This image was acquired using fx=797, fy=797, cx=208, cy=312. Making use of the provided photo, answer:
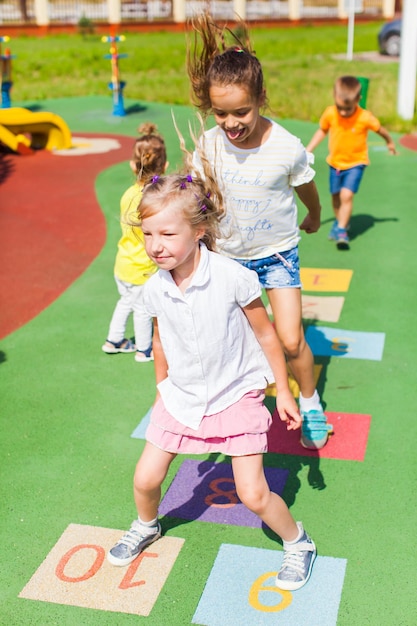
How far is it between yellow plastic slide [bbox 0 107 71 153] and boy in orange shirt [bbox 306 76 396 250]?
6.44 m

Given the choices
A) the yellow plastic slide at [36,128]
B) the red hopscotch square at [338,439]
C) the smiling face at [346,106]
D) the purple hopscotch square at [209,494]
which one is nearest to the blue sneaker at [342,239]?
the smiling face at [346,106]

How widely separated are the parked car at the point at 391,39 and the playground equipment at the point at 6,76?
14.4 meters

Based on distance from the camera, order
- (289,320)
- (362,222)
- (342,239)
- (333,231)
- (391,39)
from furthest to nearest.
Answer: (391,39) < (362,222) < (333,231) < (342,239) < (289,320)

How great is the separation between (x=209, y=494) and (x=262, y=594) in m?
0.77

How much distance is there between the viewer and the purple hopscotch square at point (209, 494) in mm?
3766

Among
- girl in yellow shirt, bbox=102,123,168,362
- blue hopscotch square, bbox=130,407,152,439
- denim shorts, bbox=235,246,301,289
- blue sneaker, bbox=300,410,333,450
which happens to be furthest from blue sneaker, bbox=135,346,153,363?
denim shorts, bbox=235,246,301,289

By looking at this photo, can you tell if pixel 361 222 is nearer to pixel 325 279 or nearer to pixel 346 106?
pixel 346 106

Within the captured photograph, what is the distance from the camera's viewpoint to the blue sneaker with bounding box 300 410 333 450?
4266 mm

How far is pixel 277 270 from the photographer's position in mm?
4043

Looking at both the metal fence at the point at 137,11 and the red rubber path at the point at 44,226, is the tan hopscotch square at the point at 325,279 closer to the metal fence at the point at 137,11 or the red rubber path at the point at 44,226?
the red rubber path at the point at 44,226

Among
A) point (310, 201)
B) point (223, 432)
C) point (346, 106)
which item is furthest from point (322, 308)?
point (223, 432)

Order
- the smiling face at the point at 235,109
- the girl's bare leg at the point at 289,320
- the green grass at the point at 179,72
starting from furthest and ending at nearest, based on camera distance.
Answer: the green grass at the point at 179,72, the girl's bare leg at the point at 289,320, the smiling face at the point at 235,109

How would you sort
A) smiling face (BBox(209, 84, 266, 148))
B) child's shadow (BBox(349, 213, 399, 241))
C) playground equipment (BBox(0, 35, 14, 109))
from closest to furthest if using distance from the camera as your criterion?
smiling face (BBox(209, 84, 266, 148))
child's shadow (BBox(349, 213, 399, 241))
playground equipment (BBox(0, 35, 14, 109))

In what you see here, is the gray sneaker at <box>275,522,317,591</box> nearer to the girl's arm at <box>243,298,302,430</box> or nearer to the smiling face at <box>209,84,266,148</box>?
the girl's arm at <box>243,298,302,430</box>
